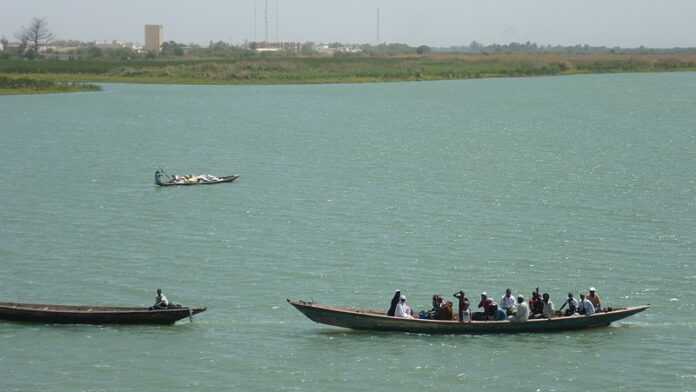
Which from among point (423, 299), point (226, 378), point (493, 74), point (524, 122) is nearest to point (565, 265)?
point (423, 299)

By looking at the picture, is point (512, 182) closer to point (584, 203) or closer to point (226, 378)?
point (584, 203)

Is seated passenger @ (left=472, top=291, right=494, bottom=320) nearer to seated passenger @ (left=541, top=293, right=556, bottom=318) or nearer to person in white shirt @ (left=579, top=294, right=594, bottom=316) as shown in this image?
seated passenger @ (left=541, top=293, right=556, bottom=318)

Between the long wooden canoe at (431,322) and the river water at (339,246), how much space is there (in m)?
0.35

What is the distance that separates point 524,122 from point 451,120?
22.6ft

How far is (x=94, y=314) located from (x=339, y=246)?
46.2ft

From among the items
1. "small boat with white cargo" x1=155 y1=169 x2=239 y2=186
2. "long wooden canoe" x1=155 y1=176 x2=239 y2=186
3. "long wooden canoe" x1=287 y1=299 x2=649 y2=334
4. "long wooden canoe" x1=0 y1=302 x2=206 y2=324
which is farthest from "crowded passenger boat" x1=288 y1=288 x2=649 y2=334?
"small boat with white cargo" x1=155 y1=169 x2=239 y2=186

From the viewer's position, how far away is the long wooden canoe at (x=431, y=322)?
Answer: 35.3 meters

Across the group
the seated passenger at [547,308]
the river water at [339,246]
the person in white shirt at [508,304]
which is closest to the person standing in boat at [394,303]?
the river water at [339,246]

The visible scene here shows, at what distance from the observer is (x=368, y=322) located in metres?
35.6

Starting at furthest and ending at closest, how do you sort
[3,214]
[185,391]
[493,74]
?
1. [493,74]
2. [3,214]
3. [185,391]

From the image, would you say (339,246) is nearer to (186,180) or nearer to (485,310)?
(485,310)

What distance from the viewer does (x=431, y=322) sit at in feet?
116

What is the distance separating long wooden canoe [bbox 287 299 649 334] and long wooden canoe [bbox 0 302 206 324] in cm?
378

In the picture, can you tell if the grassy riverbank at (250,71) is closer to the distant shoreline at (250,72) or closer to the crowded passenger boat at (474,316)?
the distant shoreline at (250,72)
